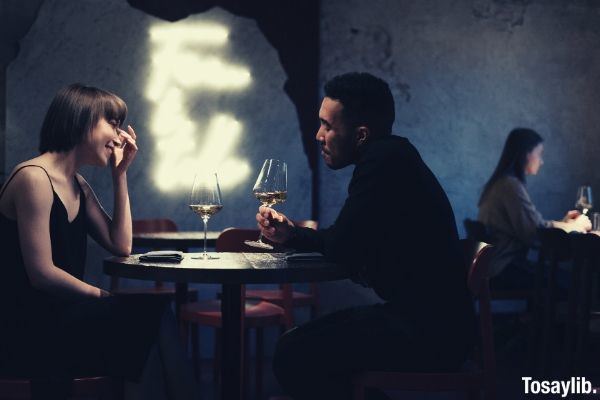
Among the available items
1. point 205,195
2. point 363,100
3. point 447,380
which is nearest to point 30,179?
point 205,195

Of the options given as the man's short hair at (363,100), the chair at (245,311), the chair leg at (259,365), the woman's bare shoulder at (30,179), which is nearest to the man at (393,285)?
the man's short hair at (363,100)

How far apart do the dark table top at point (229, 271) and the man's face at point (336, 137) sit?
32 cm

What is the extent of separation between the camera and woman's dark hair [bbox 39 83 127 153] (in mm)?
2256

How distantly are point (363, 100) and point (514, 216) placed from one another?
2731 mm

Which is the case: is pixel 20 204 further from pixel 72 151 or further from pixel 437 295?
pixel 437 295

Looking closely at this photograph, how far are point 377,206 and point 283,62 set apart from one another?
2.93 metres

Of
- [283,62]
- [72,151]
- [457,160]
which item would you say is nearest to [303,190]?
[283,62]

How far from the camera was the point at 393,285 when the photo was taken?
193 centimetres

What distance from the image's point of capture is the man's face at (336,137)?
2090 millimetres

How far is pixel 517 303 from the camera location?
5289 millimetres

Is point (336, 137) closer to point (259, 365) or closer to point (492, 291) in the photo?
point (259, 365)

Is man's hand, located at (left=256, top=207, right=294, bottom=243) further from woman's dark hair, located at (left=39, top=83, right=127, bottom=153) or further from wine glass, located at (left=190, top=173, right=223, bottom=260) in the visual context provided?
woman's dark hair, located at (left=39, top=83, right=127, bottom=153)

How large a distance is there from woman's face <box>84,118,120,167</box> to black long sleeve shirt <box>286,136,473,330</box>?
0.84 metres

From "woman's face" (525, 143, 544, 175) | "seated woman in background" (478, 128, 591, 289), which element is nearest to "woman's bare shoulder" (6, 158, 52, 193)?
"seated woman in background" (478, 128, 591, 289)
